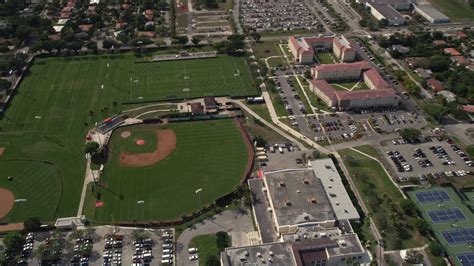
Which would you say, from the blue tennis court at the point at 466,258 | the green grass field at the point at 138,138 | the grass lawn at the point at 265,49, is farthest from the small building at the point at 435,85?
the green grass field at the point at 138,138

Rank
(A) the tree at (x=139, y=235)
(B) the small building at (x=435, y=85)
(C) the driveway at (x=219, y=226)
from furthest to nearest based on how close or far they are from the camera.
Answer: (B) the small building at (x=435, y=85), (C) the driveway at (x=219, y=226), (A) the tree at (x=139, y=235)

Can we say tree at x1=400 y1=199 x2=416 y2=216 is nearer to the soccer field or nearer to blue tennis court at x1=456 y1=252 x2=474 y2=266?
blue tennis court at x1=456 y1=252 x2=474 y2=266

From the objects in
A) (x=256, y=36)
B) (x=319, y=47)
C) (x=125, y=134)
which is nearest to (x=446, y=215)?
(x=125, y=134)

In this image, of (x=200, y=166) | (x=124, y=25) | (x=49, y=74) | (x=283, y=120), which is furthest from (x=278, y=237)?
(x=124, y=25)

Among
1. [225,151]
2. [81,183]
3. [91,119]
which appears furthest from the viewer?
[91,119]

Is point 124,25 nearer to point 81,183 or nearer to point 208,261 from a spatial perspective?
point 81,183

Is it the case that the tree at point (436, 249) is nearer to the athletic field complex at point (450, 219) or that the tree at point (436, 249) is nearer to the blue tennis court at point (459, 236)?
the athletic field complex at point (450, 219)
